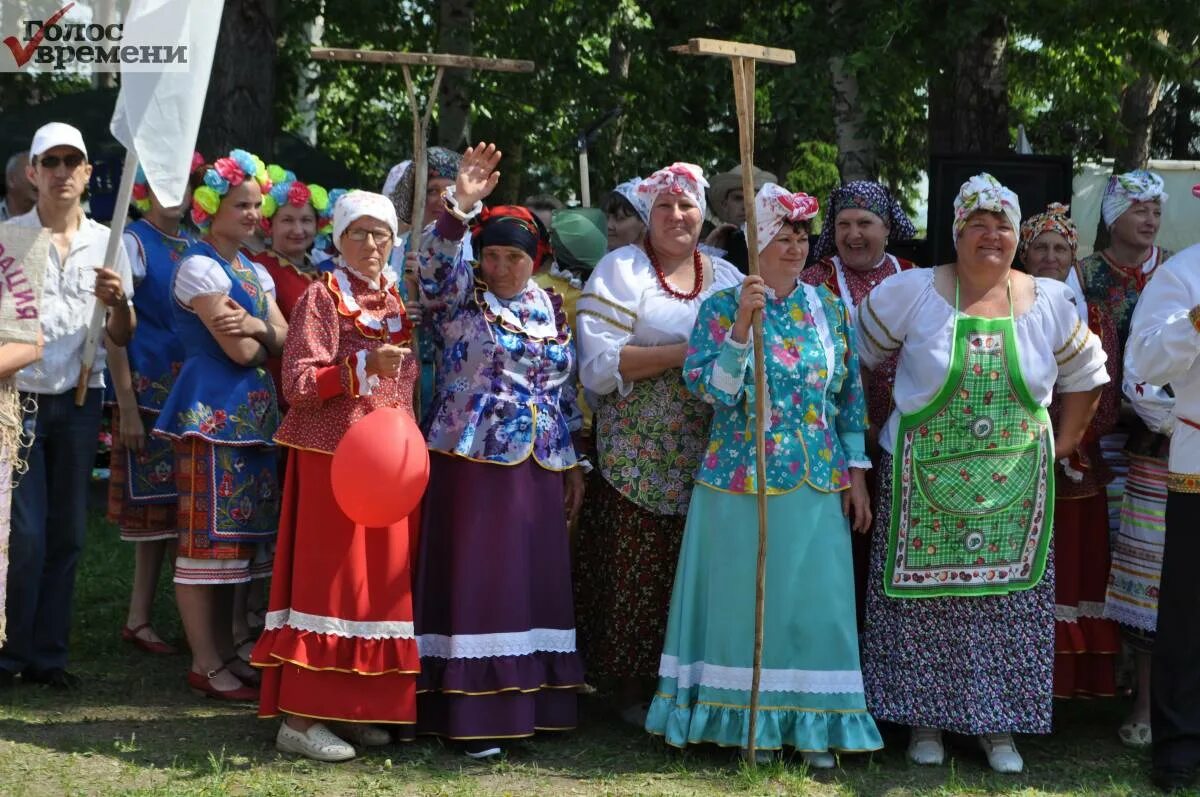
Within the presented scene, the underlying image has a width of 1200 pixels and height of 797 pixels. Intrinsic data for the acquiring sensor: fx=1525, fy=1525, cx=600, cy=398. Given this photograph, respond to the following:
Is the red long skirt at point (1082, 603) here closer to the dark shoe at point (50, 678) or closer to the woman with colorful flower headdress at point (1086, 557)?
the woman with colorful flower headdress at point (1086, 557)

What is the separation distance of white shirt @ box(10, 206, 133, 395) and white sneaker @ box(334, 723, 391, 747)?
5.38 feet

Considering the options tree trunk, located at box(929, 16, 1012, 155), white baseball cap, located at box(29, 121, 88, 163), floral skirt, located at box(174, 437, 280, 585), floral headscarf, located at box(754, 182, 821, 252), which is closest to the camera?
floral headscarf, located at box(754, 182, 821, 252)

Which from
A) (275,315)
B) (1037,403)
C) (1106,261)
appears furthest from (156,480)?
(1106,261)

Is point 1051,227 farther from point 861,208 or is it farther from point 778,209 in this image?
point 778,209

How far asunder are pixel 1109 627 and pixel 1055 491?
637mm

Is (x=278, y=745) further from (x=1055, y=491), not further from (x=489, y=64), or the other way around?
(x=1055, y=491)

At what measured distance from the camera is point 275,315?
5871mm

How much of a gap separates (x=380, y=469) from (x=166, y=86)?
1.51m

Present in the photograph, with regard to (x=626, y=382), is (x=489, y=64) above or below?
above

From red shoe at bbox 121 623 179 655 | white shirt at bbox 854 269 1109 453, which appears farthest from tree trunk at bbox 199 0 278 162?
white shirt at bbox 854 269 1109 453

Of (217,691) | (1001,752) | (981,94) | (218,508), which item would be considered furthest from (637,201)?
(981,94)

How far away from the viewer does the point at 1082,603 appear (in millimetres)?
5895

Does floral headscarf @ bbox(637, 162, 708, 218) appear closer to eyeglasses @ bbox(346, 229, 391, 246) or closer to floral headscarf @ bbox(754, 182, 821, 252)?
floral headscarf @ bbox(754, 182, 821, 252)

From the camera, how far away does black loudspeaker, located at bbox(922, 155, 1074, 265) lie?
21.7 ft
